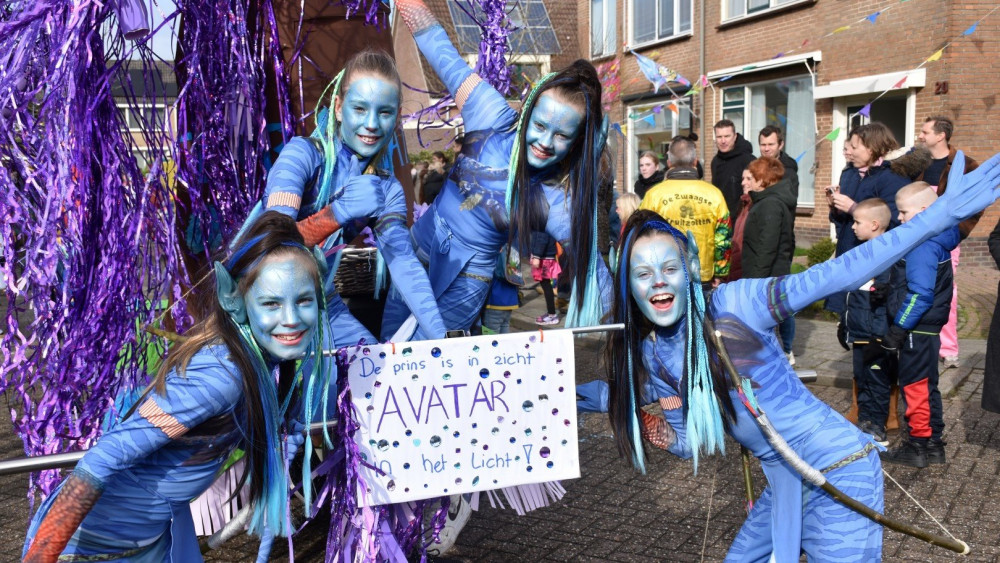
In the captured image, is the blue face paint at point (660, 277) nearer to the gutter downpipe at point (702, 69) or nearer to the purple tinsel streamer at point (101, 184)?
the purple tinsel streamer at point (101, 184)

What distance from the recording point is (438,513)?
299 cm

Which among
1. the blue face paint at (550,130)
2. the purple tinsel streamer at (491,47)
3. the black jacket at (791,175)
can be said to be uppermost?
the purple tinsel streamer at (491,47)

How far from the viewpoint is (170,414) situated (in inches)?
81.0

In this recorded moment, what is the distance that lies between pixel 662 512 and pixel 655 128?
15.2 metres

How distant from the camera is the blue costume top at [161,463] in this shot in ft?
6.67

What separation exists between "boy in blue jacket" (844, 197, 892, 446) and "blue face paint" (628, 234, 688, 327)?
2744 millimetres

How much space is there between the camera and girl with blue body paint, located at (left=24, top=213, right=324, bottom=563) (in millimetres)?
2059

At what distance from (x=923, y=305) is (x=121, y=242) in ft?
12.4

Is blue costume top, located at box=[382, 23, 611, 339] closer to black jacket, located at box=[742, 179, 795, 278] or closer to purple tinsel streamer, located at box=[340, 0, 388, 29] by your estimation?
purple tinsel streamer, located at box=[340, 0, 388, 29]

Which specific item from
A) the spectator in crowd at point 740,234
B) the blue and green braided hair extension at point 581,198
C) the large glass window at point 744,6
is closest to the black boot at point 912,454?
the spectator in crowd at point 740,234

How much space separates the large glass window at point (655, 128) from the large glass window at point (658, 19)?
1.38m

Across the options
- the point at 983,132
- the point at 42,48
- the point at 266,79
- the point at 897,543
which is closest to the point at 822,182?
the point at 983,132

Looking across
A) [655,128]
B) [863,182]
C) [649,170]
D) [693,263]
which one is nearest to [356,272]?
[693,263]

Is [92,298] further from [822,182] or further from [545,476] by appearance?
[822,182]
